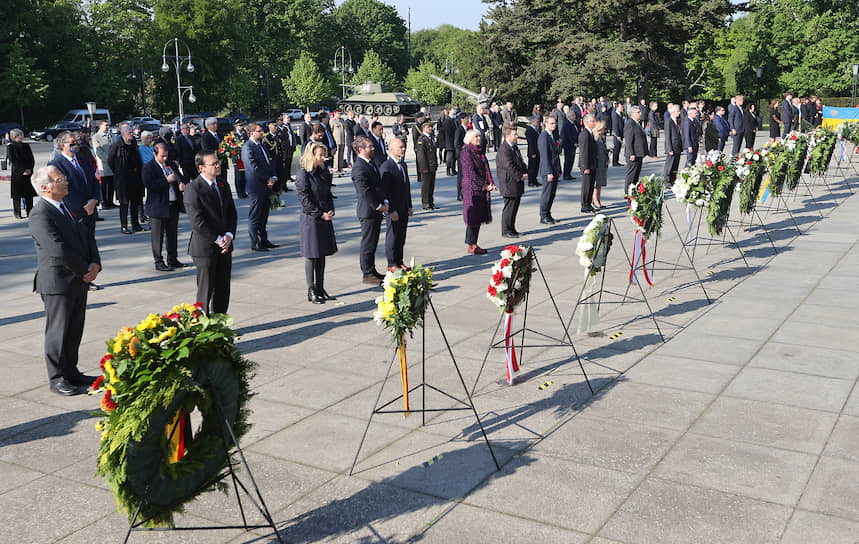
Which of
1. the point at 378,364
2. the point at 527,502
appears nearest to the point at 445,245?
the point at 378,364

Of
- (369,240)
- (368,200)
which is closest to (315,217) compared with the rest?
(368,200)

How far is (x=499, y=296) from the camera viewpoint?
6816 millimetres

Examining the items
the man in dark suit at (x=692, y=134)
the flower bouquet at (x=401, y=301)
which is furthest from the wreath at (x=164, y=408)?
the man in dark suit at (x=692, y=134)

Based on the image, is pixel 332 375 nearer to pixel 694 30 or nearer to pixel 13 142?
pixel 13 142

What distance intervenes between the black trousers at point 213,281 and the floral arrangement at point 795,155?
11.7 meters

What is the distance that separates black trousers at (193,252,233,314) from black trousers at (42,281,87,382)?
4.72ft

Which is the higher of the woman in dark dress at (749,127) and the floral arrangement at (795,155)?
the woman in dark dress at (749,127)

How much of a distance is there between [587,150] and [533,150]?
3.96 meters

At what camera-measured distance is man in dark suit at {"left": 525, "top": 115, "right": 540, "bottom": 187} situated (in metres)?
19.8

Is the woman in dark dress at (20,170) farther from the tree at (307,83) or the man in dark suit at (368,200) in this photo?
the tree at (307,83)

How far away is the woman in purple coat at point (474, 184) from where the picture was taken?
12656mm

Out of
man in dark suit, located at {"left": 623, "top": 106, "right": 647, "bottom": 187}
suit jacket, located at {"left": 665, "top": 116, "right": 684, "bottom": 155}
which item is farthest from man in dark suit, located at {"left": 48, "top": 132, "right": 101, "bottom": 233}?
suit jacket, located at {"left": 665, "top": 116, "right": 684, "bottom": 155}

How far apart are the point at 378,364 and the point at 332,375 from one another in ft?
1.68

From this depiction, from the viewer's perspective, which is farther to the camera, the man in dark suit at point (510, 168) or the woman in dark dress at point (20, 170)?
the woman in dark dress at point (20, 170)
